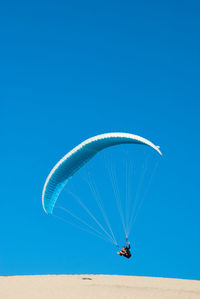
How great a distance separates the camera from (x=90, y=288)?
1088 inches

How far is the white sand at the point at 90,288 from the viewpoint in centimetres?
2558

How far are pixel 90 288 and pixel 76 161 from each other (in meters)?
10.5

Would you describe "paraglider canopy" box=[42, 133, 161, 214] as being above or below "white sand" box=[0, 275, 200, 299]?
above

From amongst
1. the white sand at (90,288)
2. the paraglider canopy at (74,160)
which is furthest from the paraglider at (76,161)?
the white sand at (90,288)

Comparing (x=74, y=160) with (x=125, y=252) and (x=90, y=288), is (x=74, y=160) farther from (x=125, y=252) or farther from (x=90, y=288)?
(x=90, y=288)

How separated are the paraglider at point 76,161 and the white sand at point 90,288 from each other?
6.17 meters

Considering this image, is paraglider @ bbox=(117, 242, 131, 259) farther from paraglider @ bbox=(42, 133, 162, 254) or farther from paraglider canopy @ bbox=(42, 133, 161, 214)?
paraglider canopy @ bbox=(42, 133, 161, 214)

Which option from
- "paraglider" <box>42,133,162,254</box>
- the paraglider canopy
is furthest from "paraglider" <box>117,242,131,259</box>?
the paraglider canopy

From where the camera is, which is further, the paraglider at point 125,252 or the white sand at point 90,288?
the white sand at point 90,288

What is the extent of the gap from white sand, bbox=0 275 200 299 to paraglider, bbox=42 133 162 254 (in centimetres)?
617

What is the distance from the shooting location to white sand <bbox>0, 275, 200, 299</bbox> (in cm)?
2558

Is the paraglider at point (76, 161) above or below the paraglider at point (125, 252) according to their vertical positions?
above

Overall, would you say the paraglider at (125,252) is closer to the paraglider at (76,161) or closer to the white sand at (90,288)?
the paraglider at (76,161)

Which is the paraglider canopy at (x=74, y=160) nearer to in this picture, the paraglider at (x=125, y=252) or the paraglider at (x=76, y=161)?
the paraglider at (x=76, y=161)
